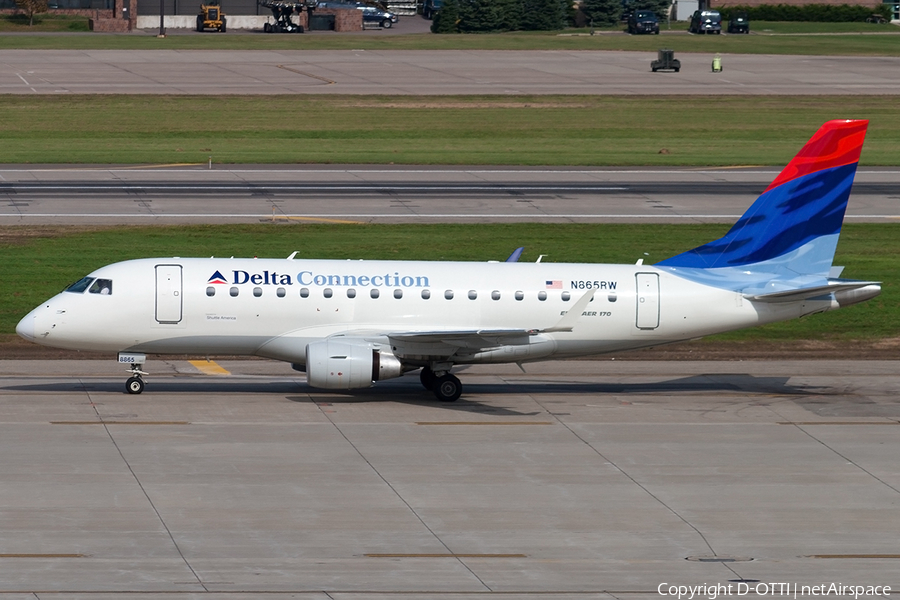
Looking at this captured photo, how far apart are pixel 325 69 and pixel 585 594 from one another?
325 ft

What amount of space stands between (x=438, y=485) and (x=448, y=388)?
714cm

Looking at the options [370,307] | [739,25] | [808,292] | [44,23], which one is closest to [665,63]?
[739,25]

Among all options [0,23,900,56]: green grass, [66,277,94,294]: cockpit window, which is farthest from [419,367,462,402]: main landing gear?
[0,23,900,56]: green grass

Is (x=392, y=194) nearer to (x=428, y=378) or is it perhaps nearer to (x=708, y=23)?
(x=428, y=378)

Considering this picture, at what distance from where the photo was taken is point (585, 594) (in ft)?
62.7

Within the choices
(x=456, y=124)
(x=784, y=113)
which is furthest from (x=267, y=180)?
(x=784, y=113)

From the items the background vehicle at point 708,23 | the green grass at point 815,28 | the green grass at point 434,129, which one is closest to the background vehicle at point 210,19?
the background vehicle at point 708,23

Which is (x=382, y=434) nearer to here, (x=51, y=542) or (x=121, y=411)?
(x=121, y=411)

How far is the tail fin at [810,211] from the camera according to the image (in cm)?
3272

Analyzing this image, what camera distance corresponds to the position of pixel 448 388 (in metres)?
31.6

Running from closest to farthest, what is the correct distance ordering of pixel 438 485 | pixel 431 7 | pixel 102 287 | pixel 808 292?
1. pixel 438 485
2. pixel 102 287
3. pixel 808 292
4. pixel 431 7

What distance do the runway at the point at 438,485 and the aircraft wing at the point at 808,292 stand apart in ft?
9.12

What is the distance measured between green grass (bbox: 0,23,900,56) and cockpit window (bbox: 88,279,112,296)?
102m

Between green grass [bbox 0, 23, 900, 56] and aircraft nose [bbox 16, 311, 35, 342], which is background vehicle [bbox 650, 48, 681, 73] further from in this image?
aircraft nose [bbox 16, 311, 35, 342]
